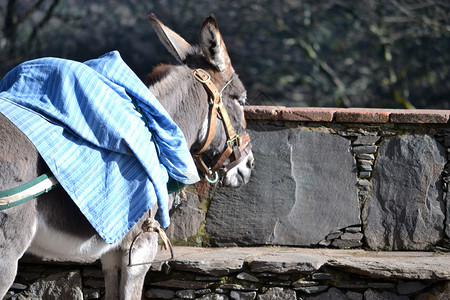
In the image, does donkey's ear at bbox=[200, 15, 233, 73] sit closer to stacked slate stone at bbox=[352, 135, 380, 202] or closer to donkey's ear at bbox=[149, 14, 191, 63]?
donkey's ear at bbox=[149, 14, 191, 63]

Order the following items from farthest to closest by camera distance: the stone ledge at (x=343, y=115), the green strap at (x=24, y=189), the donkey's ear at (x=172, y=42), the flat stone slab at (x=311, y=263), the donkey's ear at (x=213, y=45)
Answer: the stone ledge at (x=343, y=115)
the flat stone slab at (x=311, y=263)
the donkey's ear at (x=172, y=42)
the donkey's ear at (x=213, y=45)
the green strap at (x=24, y=189)

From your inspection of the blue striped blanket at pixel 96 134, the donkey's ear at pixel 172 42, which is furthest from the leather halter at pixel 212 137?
the blue striped blanket at pixel 96 134

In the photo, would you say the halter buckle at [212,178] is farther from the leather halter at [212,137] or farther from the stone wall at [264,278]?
the stone wall at [264,278]

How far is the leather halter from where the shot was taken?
3094 mm

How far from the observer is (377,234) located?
4.40 m

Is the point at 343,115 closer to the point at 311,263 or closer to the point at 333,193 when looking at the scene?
the point at 333,193

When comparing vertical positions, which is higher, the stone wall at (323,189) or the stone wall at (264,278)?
the stone wall at (323,189)

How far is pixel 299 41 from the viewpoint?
32.4 feet

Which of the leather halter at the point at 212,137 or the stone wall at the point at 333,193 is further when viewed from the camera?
the stone wall at the point at 333,193

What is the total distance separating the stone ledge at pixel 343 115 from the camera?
4.30 m

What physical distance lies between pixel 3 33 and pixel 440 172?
660 cm

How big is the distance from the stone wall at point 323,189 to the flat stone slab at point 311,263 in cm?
24

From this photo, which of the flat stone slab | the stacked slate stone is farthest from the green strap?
the stacked slate stone

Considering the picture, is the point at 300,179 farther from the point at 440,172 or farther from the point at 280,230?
the point at 440,172
